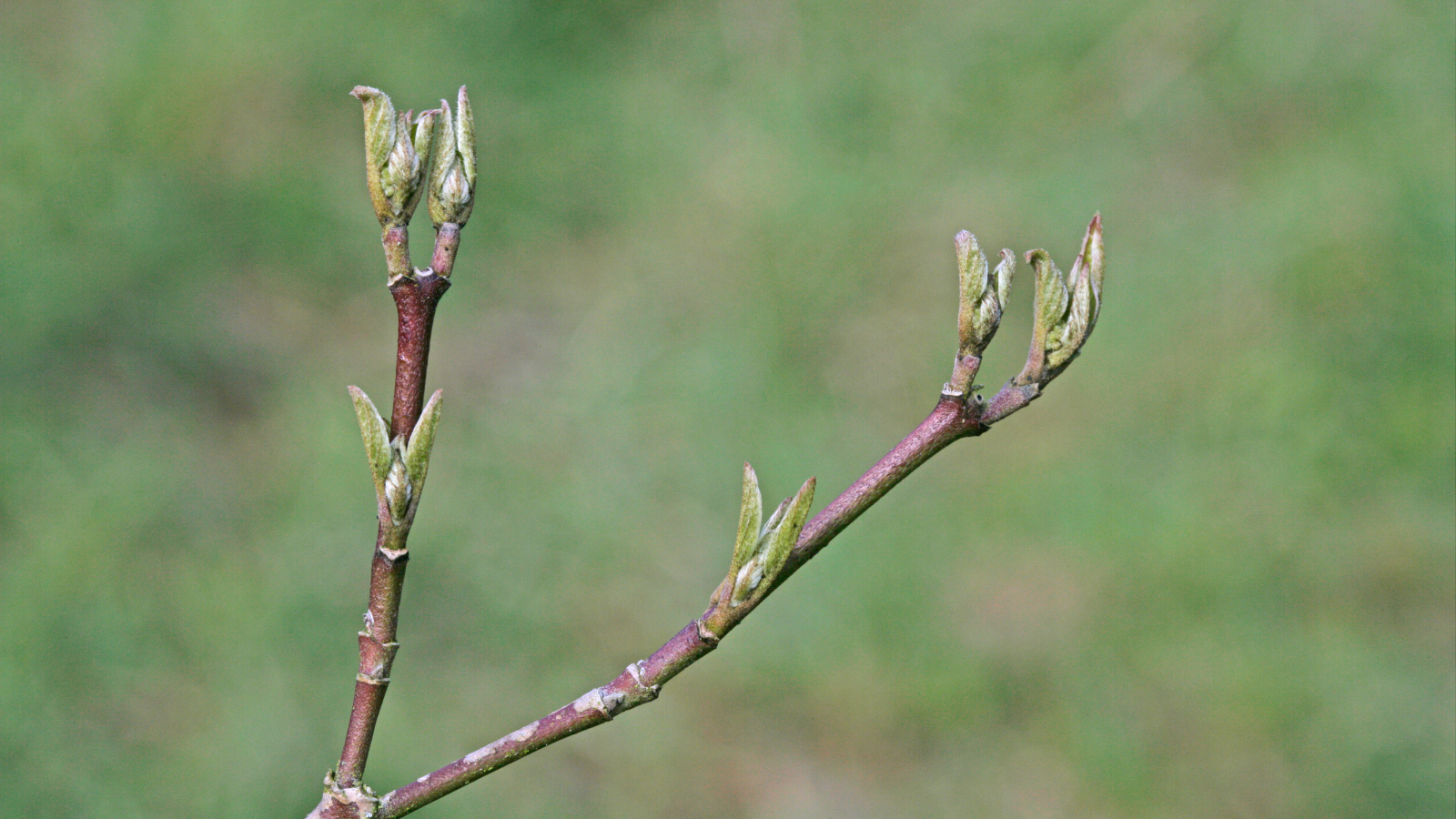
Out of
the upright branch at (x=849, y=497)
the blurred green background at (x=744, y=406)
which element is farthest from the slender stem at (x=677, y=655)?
the blurred green background at (x=744, y=406)

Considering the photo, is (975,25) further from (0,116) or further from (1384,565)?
(0,116)

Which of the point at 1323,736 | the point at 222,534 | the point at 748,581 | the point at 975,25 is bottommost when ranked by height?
the point at 748,581

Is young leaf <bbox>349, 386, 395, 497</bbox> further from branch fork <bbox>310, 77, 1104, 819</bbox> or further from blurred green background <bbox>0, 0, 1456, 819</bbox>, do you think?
blurred green background <bbox>0, 0, 1456, 819</bbox>

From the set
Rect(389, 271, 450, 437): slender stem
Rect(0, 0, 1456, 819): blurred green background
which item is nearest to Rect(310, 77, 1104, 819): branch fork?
Rect(389, 271, 450, 437): slender stem

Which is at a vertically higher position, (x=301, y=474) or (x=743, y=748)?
(x=301, y=474)

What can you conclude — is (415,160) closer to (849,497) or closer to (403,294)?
(403,294)

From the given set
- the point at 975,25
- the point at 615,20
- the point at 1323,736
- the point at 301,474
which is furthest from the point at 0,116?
the point at 1323,736
